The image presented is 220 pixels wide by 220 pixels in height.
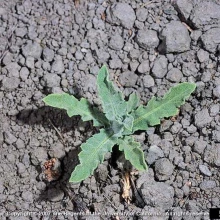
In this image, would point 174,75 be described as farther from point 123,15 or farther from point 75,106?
point 75,106

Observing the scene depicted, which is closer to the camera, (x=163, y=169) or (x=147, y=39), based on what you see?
(x=163, y=169)

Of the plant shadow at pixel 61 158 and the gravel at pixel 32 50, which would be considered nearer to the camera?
the plant shadow at pixel 61 158

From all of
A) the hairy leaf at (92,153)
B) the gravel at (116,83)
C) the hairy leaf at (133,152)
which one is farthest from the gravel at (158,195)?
the hairy leaf at (92,153)

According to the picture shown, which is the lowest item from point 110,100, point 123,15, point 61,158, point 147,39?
point 61,158

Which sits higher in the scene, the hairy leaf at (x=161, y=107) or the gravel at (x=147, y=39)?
the gravel at (x=147, y=39)

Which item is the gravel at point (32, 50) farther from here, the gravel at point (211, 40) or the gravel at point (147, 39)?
the gravel at point (211, 40)

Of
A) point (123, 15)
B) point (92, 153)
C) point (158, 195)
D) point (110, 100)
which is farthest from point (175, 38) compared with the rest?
point (158, 195)

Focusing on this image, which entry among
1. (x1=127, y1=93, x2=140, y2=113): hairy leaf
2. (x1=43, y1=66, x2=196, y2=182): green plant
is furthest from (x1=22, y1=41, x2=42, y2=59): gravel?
(x1=127, y1=93, x2=140, y2=113): hairy leaf

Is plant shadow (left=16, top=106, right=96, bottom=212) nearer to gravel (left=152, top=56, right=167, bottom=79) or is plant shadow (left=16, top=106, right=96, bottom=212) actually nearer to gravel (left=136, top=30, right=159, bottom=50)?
gravel (left=152, top=56, right=167, bottom=79)
